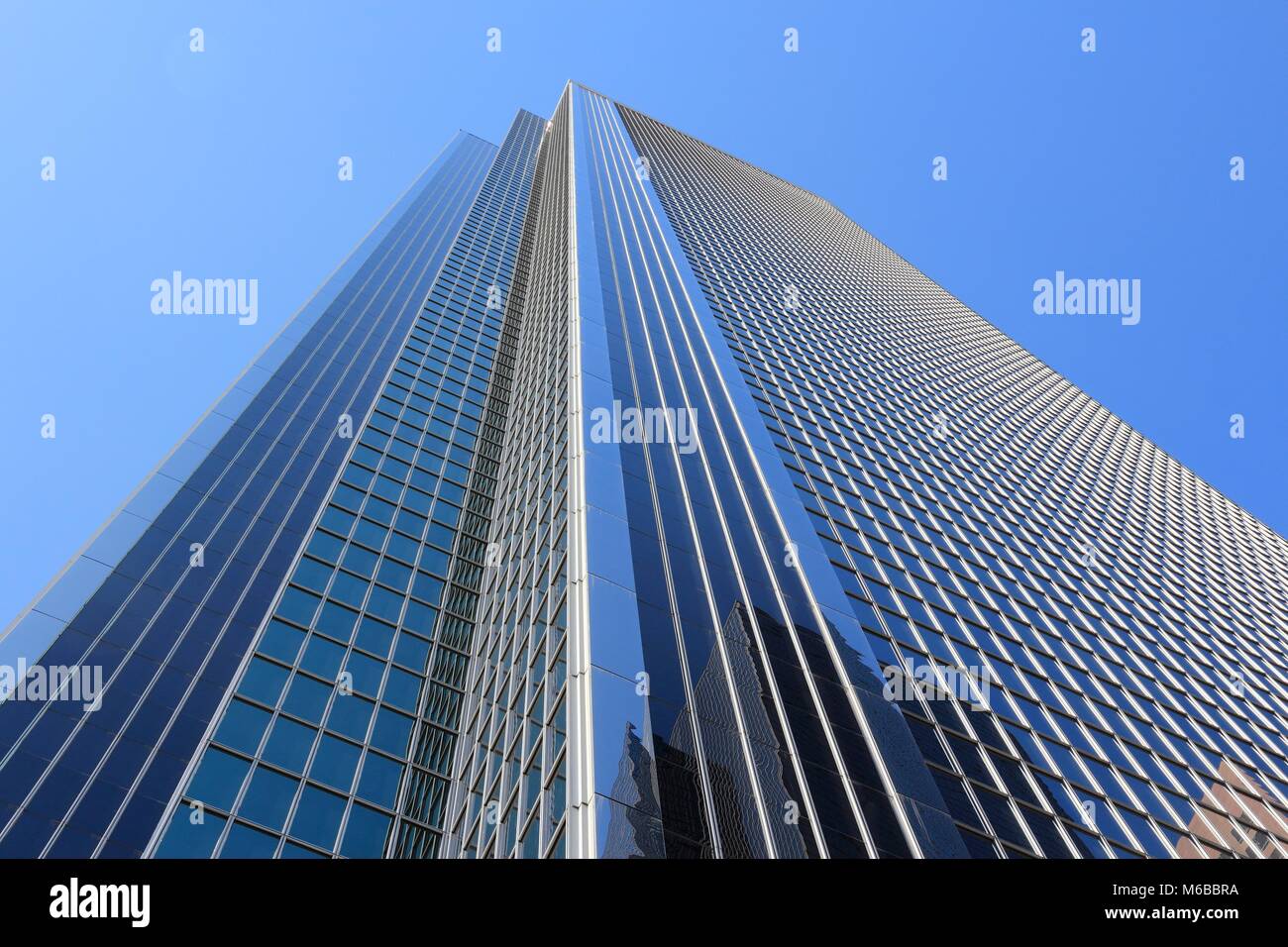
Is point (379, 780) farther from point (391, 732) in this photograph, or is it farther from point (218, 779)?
point (218, 779)

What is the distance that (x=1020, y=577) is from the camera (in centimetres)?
4328

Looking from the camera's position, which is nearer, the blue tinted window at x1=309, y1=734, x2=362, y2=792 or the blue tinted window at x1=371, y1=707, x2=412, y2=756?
the blue tinted window at x1=309, y1=734, x2=362, y2=792

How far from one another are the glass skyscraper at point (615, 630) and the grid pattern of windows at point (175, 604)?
0.12 meters

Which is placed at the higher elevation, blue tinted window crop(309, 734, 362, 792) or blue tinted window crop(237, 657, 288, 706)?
blue tinted window crop(237, 657, 288, 706)

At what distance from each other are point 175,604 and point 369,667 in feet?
18.8

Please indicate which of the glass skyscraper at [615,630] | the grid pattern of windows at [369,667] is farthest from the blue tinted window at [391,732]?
the glass skyscraper at [615,630]

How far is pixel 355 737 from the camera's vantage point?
88.7 ft

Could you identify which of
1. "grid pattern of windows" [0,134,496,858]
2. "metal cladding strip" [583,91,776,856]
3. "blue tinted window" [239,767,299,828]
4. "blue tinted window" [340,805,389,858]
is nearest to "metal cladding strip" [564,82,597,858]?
"metal cladding strip" [583,91,776,856]

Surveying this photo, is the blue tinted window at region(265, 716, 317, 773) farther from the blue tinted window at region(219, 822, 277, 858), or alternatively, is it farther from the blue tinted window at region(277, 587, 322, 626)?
the blue tinted window at region(277, 587, 322, 626)

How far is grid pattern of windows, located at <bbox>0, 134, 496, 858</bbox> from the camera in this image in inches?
852

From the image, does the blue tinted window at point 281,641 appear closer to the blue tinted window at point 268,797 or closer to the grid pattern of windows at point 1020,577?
the blue tinted window at point 268,797

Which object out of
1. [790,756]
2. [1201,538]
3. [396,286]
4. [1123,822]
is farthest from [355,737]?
[1201,538]

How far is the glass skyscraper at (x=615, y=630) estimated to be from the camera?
20.0 metres

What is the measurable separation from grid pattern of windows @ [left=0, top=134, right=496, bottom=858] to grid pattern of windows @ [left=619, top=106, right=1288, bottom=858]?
17.8 m
